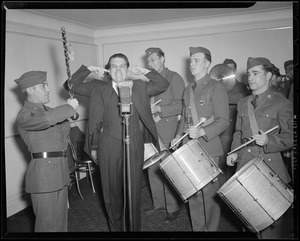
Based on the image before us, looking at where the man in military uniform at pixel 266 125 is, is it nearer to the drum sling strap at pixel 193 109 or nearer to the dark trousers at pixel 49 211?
the drum sling strap at pixel 193 109

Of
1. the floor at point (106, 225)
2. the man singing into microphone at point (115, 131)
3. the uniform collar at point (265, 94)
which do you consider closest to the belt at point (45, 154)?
the man singing into microphone at point (115, 131)

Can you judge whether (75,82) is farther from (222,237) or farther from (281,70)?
(281,70)

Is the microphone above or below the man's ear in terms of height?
below

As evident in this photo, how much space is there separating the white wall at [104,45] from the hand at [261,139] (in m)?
1.19

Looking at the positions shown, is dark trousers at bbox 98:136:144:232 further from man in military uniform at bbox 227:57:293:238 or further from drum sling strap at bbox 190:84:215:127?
man in military uniform at bbox 227:57:293:238

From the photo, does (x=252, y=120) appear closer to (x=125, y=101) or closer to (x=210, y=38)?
(x=125, y=101)

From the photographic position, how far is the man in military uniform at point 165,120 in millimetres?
3137

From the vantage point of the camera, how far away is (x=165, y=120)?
3234 mm

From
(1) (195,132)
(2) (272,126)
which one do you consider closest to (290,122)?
(2) (272,126)

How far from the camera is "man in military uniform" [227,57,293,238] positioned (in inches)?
89.9

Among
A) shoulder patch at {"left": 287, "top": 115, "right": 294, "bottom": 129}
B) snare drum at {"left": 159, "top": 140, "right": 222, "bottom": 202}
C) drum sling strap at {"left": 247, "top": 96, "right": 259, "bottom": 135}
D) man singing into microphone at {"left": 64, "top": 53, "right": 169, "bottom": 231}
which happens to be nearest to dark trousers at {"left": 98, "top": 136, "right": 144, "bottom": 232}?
man singing into microphone at {"left": 64, "top": 53, "right": 169, "bottom": 231}

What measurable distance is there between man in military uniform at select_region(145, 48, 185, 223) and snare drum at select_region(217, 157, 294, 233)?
1.06m
